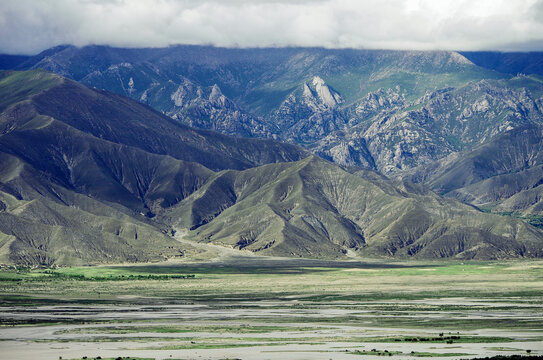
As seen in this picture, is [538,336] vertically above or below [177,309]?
above

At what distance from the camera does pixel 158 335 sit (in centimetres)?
13712

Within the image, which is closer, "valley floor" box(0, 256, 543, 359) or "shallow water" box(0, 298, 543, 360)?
"valley floor" box(0, 256, 543, 359)

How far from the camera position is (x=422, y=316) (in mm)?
164375

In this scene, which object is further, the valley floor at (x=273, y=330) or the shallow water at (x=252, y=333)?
the shallow water at (x=252, y=333)

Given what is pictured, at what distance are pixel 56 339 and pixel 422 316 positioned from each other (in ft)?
223

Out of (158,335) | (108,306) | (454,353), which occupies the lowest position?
(108,306)

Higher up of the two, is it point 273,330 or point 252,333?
point 252,333

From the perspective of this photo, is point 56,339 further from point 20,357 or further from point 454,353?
point 454,353

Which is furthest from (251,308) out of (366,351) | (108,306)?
(366,351)

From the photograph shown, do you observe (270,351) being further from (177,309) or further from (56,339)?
(177,309)

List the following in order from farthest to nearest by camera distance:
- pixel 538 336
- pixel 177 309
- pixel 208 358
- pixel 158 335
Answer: pixel 177 309, pixel 158 335, pixel 538 336, pixel 208 358

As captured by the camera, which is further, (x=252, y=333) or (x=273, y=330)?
(x=273, y=330)

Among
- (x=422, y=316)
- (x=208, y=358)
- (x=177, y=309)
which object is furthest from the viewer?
(x=177, y=309)

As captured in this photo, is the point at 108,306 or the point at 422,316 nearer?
the point at 422,316
